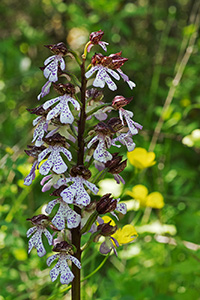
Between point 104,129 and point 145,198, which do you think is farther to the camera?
point 145,198

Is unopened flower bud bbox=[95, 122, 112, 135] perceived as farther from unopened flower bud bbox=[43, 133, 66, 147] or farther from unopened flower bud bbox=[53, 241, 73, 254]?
unopened flower bud bbox=[53, 241, 73, 254]

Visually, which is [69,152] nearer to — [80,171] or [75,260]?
[80,171]

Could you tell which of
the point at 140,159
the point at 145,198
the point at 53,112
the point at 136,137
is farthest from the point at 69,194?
the point at 136,137

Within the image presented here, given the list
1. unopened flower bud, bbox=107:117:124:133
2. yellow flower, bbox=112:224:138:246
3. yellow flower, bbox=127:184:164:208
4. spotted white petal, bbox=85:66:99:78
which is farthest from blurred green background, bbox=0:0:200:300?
spotted white petal, bbox=85:66:99:78

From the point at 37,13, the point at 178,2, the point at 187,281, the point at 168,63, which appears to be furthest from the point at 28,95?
the point at 187,281

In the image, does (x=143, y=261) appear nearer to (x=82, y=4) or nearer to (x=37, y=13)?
(x=82, y=4)

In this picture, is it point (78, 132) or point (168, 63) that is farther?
point (168, 63)

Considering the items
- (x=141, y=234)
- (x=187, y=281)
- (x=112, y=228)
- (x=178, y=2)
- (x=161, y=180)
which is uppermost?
(x=112, y=228)
